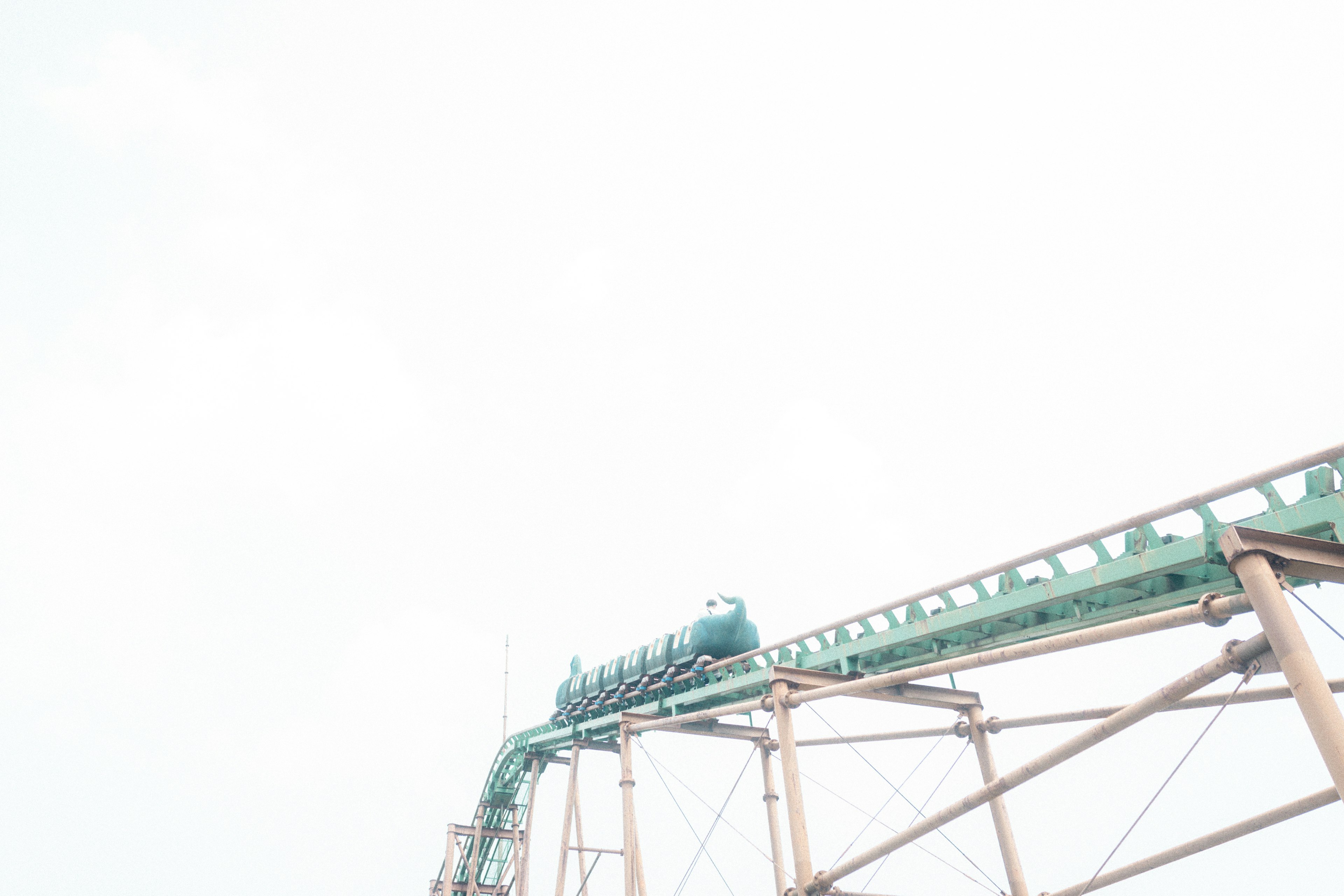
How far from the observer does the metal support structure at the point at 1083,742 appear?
8.41m

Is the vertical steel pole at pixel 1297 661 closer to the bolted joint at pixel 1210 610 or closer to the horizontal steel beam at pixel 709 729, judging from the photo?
the bolted joint at pixel 1210 610

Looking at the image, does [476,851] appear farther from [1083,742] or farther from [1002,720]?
[1083,742]

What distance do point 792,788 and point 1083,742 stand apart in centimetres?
517

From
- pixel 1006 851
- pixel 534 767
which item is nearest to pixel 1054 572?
pixel 1006 851

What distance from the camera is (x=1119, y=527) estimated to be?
11844 millimetres

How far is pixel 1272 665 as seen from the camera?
379 inches

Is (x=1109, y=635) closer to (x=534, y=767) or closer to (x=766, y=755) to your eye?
(x=766, y=755)

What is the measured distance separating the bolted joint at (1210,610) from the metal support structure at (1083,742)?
0.69 metres

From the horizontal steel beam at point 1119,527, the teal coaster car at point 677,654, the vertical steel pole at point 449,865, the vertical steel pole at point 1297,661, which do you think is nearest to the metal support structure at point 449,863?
the vertical steel pole at point 449,865

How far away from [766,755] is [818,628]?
5360 millimetres

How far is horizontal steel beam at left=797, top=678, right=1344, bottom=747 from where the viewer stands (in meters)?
11.7

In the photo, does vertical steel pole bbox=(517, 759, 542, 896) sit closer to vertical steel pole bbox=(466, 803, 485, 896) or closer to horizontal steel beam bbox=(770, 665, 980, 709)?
vertical steel pole bbox=(466, 803, 485, 896)

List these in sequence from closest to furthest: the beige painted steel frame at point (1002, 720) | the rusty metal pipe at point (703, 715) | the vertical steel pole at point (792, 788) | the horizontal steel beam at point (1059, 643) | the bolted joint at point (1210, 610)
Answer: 1. the beige painted steel frame at point (1002, 720)
2. the bolted joint at point (1210, 610)
3. the horizontal steel beam at point (1059, 643)
4. the vertical steel pole at point (792, 788)
5. the rusty metal pipe at point (703, 715)

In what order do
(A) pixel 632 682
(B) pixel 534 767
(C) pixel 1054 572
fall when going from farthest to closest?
1. (B) pixel 534 767
2. (A) pixel 632 682
3. (C) pixel 1054 572
